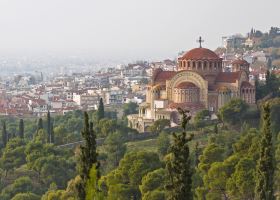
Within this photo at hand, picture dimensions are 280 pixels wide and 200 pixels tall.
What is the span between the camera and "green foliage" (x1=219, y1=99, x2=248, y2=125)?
52031mm

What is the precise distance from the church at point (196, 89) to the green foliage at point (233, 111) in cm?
461

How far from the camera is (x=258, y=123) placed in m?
53.4

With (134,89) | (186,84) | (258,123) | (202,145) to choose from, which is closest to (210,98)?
(186,84)

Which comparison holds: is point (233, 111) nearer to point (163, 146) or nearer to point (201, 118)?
point (201, 118)

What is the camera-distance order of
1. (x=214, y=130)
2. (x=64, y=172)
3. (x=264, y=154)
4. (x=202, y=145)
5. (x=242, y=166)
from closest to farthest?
(x=264, y=154), (x=242, y=166), (x=64, y=172), (x=202, y=145), (x=214, y=130)

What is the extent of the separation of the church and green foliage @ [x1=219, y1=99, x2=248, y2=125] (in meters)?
4.61

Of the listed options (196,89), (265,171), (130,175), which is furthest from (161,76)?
Result: (265,171)

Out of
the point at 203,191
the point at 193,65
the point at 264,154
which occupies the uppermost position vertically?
the point at 193,65

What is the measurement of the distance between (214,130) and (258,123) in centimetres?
384

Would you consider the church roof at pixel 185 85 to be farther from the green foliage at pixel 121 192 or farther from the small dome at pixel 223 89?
the green foliage at pixel 121 192

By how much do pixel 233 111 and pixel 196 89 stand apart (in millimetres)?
6122

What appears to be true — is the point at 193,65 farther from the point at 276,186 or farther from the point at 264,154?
the point at 264,154

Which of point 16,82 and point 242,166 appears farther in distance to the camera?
point 16,82

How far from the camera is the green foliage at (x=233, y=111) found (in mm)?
52031
